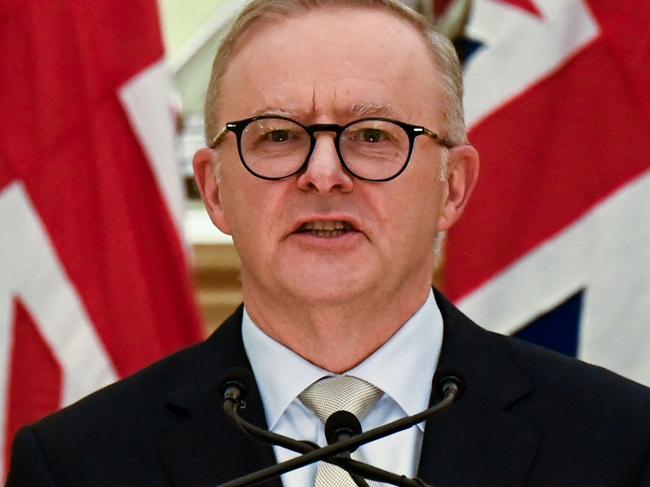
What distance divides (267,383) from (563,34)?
69.6 inches

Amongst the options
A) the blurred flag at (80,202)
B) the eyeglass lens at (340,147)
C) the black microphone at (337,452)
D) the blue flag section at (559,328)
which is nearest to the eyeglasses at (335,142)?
the eyeglass lens at (340,147)

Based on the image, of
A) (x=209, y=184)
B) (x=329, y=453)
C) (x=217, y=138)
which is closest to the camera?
(x=329, y=453)

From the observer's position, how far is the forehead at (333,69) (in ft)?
9.15

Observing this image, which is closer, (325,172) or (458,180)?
(325,172)

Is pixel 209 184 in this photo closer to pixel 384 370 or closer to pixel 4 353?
pixel 384 370

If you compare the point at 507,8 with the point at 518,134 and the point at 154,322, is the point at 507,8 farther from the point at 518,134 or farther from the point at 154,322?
the point at 154,322

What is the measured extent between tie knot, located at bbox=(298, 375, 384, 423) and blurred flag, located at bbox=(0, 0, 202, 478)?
1438 mm

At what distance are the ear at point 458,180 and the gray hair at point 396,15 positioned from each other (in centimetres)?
3

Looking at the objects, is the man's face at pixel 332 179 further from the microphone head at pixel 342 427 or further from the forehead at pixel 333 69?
the microphone head at pixel 342 427

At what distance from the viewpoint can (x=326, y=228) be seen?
277 centimetres

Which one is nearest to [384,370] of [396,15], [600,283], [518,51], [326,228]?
[326,228]

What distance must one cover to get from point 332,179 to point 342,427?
503mm

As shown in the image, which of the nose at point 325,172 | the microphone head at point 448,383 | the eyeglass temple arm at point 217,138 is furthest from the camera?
the eyeglass temple arm at point 217,138

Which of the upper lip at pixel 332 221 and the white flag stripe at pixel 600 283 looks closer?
the upper lip at pixel 332 221
